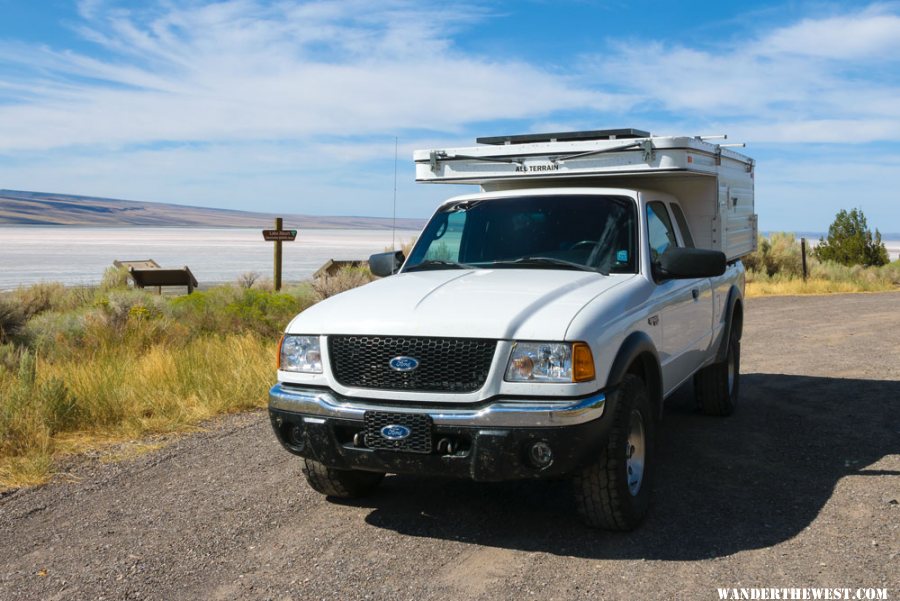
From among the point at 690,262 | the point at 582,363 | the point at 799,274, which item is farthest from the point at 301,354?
the point at 799,274

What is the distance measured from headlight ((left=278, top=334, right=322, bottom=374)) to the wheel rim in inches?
69.4

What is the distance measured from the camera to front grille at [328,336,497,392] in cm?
461

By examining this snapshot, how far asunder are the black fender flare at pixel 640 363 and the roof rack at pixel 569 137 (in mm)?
2158

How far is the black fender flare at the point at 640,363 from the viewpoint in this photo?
4.81 meters

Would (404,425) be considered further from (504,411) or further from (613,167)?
(613,167)

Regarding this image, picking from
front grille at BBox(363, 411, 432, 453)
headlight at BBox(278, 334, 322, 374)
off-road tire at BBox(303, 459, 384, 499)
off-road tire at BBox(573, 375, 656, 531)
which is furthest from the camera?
off-road tire at BBox(303, 459, 384, 499)

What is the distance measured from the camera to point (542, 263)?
5.91 metres

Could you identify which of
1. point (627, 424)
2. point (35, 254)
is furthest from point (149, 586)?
point (35, 254)

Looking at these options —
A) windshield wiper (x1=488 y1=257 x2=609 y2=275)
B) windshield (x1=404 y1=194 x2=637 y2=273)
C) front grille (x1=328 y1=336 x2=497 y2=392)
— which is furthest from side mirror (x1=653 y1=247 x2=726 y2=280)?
front grille (x1=328 y1=336 x2=497 y2=392)

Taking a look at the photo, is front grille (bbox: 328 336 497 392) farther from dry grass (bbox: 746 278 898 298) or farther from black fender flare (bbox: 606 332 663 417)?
dry grass (bbox: 746 278 898 298)

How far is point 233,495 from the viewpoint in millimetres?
5801

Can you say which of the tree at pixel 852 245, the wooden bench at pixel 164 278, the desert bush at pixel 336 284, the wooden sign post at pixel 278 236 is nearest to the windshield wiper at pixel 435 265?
the desert bush at pixel 336 284

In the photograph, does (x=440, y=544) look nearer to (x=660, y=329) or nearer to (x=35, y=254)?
(x=660, y=329)

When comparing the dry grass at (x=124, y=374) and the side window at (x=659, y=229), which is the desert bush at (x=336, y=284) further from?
the side window at (x=659, y=229)
